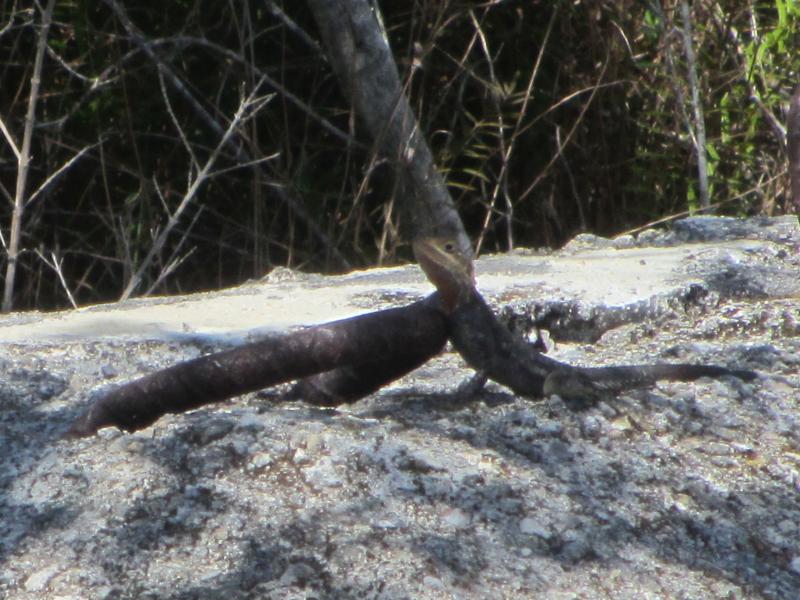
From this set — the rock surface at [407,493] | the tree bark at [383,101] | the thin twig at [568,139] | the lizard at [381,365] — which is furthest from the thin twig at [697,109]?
the lizard at [381,365]

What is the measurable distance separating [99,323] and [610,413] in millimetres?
1436

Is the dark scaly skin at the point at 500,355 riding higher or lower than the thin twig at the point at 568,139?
lower

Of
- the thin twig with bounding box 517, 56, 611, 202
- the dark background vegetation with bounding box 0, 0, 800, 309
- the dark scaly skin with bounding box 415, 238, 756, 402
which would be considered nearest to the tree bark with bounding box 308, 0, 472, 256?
the dark background vegetation with bounding box 0, 0, 800, 309

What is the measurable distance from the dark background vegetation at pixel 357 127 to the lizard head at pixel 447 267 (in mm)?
2790

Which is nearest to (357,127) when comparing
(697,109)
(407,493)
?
(697,109)

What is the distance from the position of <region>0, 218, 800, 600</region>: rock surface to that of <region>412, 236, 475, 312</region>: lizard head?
0.70 feet

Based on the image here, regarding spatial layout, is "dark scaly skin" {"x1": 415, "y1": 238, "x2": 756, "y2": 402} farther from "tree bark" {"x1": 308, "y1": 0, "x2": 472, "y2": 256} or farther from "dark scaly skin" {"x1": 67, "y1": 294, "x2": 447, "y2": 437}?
"tree bark" {"x1": 308, "y1": 0, "x2": 472, "y2": 256}

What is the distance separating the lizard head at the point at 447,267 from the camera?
249 cm

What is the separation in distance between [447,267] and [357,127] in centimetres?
330

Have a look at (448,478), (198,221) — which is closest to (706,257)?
(448,478)

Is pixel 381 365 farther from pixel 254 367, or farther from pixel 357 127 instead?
pixel 357 127

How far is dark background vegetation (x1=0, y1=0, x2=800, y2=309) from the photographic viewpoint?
5.48 metres

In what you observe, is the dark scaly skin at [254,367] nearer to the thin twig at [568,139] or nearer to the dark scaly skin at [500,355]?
the dark scaly skin at [500,355]

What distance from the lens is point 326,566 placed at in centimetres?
191
